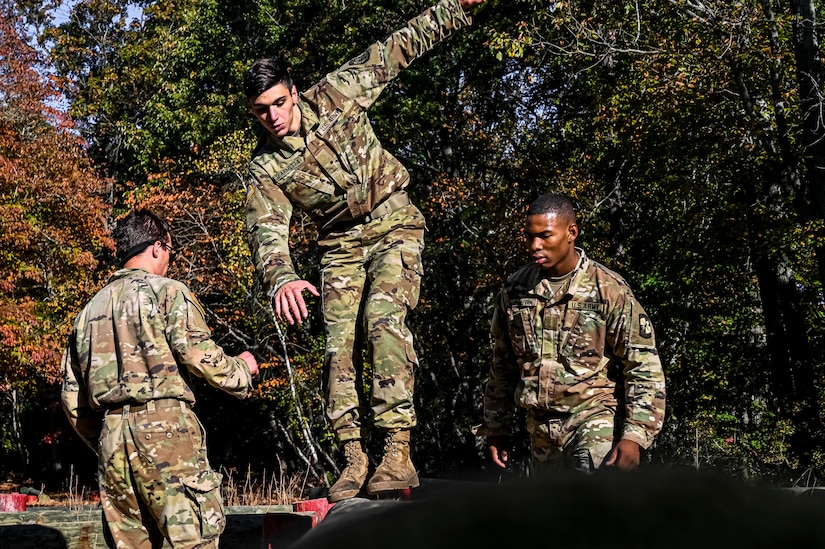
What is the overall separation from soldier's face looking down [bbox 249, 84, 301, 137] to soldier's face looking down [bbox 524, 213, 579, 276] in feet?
5.01

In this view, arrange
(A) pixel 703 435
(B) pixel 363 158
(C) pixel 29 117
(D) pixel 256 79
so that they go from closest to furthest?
(D) pixel 256 79 → (B) pixel 363 158 → (A) pixel 703 435 → (C) pixel 29 117

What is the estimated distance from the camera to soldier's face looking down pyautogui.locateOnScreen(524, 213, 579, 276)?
195 inches

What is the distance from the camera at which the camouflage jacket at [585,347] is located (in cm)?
471

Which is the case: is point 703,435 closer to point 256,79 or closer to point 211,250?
point 256,79

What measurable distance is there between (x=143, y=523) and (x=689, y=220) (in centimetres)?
1150

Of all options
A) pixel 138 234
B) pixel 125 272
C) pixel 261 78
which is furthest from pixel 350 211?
pixel 125 272

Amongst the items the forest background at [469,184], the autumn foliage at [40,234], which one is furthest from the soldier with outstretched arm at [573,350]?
the autumn foliage at [40,234]

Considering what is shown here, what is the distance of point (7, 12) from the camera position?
29.5 metres

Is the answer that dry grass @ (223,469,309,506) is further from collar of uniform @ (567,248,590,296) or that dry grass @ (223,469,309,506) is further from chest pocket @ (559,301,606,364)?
collar of uniform @ (567,248,590,296)

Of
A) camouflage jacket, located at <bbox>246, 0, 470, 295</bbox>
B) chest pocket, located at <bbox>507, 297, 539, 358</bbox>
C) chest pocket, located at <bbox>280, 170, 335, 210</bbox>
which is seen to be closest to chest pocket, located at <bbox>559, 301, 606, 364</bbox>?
chest pocket, located at <bbox>507, 297, 539, 358</bbox>

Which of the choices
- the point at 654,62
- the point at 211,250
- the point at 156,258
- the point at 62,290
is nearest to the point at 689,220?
the point at 654,62

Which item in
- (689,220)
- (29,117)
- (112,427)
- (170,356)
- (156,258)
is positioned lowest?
(112,427)

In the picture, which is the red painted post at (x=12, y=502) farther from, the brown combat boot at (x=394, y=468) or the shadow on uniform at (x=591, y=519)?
the shadow on uniform at (x=591, y=519)

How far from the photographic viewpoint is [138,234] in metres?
5.01
